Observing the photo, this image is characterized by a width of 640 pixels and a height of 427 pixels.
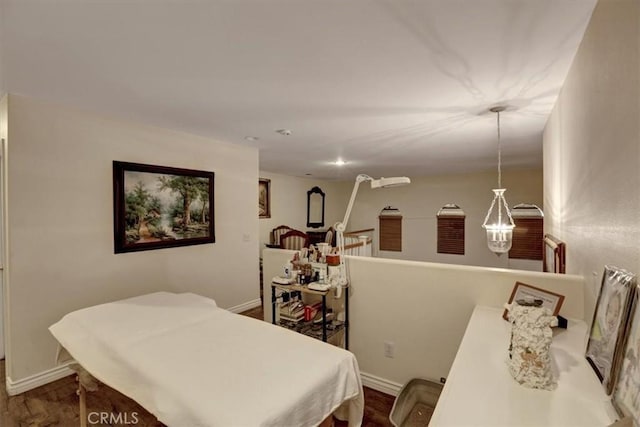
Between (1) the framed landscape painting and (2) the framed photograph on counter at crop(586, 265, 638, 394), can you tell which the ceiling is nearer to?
(1) the framed landscape painting

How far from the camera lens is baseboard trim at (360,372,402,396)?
2.27 m

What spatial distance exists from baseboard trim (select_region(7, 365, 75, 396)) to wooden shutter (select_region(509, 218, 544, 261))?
276 inches

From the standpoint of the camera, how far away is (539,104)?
2.33 meters

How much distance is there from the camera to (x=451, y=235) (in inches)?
260

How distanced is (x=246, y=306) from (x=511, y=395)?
11.1 feet

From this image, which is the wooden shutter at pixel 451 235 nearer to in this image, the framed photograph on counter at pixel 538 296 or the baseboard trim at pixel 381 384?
the baseboard trim at pixel 381 384

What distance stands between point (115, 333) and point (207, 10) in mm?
1720

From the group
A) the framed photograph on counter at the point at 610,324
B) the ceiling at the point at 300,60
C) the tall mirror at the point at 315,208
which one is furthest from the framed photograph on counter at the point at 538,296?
the tall mirror at the point at 315,208

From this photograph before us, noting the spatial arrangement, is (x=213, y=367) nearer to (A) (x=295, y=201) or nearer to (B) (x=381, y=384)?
(B) (x=381, y=384)

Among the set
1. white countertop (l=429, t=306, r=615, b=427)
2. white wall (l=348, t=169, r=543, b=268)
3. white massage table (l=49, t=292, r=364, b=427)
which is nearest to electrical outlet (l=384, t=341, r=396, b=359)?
white massage table (l=49, t=292, r=364, b=427)

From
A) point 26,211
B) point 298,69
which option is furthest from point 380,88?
point 26,211

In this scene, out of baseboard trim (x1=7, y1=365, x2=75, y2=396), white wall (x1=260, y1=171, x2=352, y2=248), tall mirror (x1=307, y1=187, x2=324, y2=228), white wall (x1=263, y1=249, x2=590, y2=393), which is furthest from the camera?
tall mirror (x1=307, y1=187, x2=324, y2=228)

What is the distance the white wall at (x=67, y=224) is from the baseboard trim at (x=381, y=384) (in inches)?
82.6

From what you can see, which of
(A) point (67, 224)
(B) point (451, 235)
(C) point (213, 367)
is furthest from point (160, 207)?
(B) point (451, 235)
